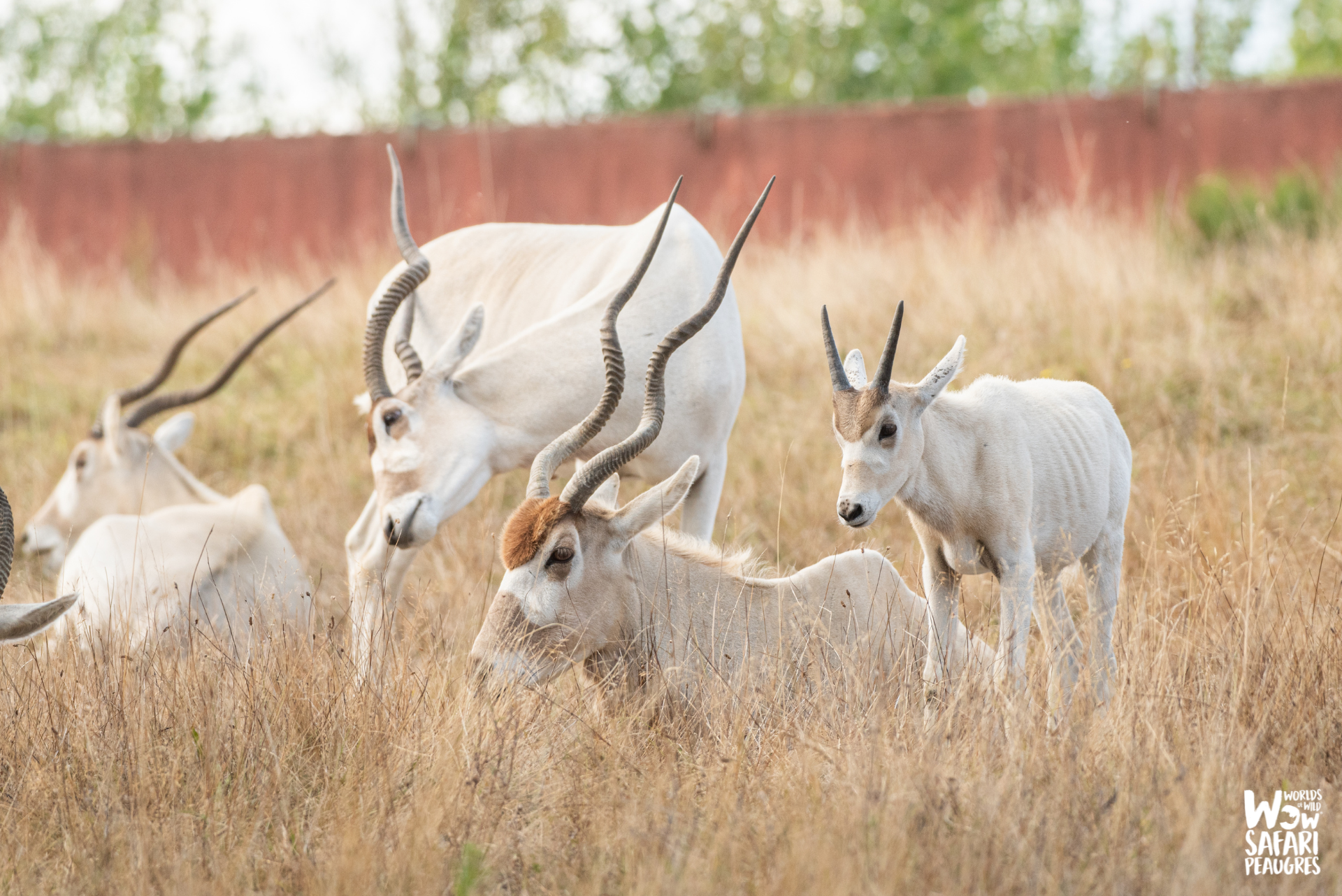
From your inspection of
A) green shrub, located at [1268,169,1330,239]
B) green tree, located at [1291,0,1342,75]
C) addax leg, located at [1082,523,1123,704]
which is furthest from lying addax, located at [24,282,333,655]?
green tree, located at [1291,0,1342,75]

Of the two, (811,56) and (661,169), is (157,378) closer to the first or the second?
(661,169)

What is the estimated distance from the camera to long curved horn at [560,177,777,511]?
3.77m

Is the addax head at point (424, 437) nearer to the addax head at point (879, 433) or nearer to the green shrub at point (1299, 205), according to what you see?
the addax head at point (879, 433)

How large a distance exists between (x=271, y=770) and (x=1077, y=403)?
103 inches

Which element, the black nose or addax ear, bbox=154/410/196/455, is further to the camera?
addax ear, bbox=154/410/196/455

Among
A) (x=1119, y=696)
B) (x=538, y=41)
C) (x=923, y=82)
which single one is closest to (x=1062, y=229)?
(x=1119, y=696)

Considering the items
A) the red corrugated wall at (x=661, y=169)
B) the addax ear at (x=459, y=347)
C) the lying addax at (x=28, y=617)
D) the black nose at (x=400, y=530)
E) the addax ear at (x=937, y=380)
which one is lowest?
the black nose at (x=400, y=530)

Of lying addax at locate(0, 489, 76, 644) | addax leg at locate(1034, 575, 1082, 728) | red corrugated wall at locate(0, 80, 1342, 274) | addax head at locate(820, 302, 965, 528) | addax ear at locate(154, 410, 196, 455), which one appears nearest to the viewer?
lying addax at locate(0, 489, 76, 644)

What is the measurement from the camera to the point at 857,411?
11.6ft

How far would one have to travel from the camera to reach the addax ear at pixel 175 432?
24.3 feet

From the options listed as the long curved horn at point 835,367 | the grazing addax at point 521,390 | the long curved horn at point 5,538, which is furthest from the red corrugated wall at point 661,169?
the long curved horn at point 5,538

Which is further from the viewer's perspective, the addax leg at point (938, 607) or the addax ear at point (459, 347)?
the addax ear at point (459, 347)

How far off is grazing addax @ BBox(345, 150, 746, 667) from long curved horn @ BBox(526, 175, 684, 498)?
1.3 inches

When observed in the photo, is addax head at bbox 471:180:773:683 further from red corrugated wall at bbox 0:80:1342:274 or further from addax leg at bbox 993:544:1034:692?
red corrugated wall at bbox 0:80:1342:274
